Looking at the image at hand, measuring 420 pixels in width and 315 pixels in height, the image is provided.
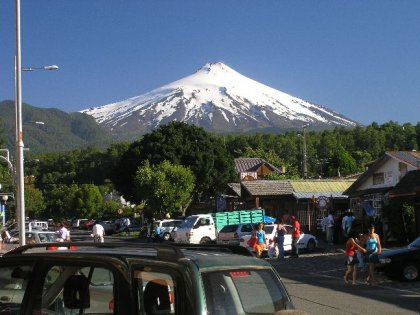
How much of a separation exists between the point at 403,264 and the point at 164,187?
3729cm

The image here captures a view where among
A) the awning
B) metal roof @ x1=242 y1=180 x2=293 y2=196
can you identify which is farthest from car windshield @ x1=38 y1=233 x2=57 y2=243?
metal roof @ x1=242 y1=180 x2=293 y2=196

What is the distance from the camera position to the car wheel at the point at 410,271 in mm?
19312

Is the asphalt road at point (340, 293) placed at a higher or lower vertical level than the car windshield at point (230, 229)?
lower

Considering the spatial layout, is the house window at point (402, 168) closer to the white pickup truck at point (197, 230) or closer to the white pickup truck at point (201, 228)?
the white pickup truck at point (201, 228)

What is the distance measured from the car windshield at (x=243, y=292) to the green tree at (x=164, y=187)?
50118 millimetres

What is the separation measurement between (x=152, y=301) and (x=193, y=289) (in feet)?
1.17

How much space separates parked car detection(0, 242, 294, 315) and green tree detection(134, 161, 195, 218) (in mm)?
49584

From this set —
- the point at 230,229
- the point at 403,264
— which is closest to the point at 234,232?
the point at 230,229

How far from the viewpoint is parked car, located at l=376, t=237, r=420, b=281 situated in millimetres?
Answer: 19266

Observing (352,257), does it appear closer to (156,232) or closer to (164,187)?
(156,232)

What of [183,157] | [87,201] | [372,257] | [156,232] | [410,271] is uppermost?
[183,157]

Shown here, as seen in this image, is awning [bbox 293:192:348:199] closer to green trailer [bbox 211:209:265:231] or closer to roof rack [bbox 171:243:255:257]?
green trailer [bbox 211:209:265:231]

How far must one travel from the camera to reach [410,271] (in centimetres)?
1934

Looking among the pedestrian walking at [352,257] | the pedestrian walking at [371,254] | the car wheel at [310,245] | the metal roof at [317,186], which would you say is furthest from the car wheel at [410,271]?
the metal roof at [317,186]
